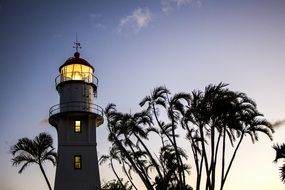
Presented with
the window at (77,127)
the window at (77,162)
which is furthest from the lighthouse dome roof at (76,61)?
the window at (77,162)

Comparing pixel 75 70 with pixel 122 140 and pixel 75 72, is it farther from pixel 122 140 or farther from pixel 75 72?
pixel 122 140

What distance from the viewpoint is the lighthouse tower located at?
1080 inches

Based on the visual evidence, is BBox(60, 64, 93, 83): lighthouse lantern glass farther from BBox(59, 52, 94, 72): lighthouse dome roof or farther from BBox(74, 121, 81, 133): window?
BBox(74, 121, 81, 133): window

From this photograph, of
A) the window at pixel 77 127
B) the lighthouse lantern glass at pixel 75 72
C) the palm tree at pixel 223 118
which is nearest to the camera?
the palm tree at pixel 223 118

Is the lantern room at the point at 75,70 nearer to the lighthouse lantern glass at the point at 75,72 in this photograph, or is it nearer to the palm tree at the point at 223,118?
the lighthouse lantern glass at the point at 75,72

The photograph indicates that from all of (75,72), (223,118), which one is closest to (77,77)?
(75,72)

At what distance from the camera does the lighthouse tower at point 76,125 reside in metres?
27.4

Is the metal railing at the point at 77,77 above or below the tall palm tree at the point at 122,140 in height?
above

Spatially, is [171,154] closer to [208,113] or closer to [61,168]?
[208,113]

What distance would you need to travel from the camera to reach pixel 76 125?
95.4ft

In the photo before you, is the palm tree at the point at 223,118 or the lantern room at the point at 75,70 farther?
the lantern room at the point at 75,70

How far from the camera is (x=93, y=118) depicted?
29734mm

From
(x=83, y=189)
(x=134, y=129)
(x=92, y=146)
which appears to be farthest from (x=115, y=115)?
(x=83, y=189)

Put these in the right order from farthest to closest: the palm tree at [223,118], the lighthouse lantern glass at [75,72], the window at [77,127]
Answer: the lighthouse lantern glass at [75,72] < the window at [77,127] < the palm tree at [223,118]
